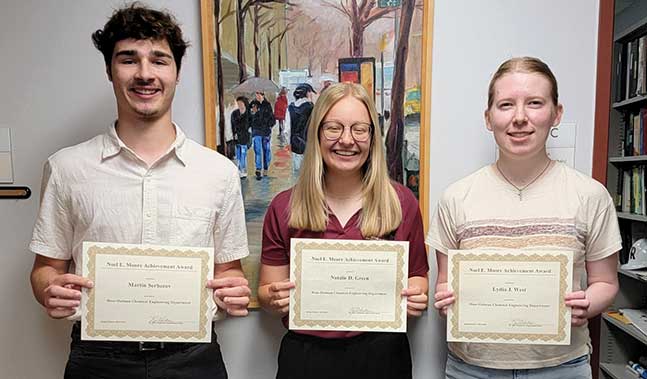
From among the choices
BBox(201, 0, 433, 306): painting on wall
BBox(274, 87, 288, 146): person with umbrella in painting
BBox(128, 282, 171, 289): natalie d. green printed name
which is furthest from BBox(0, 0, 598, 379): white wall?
BBox(128, 282, 171, 289): natalie d. green printed name

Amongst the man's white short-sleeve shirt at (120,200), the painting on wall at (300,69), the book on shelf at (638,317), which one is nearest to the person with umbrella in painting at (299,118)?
the painting on wall at (300,69)

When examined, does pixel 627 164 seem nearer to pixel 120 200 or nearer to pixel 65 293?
pixel 120 200

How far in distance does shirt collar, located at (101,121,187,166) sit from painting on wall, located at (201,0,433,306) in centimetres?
36

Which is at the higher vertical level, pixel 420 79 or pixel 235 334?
pixel 420 79

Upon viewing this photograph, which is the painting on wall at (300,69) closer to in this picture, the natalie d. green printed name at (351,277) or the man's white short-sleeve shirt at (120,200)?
the man's white short-sleeve shirt at (120,200)

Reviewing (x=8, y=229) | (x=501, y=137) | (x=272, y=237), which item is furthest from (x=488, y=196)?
(x=8, y=229)

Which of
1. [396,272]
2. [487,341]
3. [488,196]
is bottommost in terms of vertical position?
[487,341]

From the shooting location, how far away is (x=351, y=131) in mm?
1379

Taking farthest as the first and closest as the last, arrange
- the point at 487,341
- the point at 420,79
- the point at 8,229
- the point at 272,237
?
the point at 8,229
the point at 420,79
the point at 272,237
the point at 487,341

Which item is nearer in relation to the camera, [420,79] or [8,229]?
[420,79]

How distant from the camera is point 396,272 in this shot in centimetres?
128

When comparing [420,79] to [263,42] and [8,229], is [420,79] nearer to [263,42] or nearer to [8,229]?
[263,42]

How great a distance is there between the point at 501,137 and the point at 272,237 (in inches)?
30.9

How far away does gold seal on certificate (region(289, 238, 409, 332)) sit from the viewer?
1.28m
